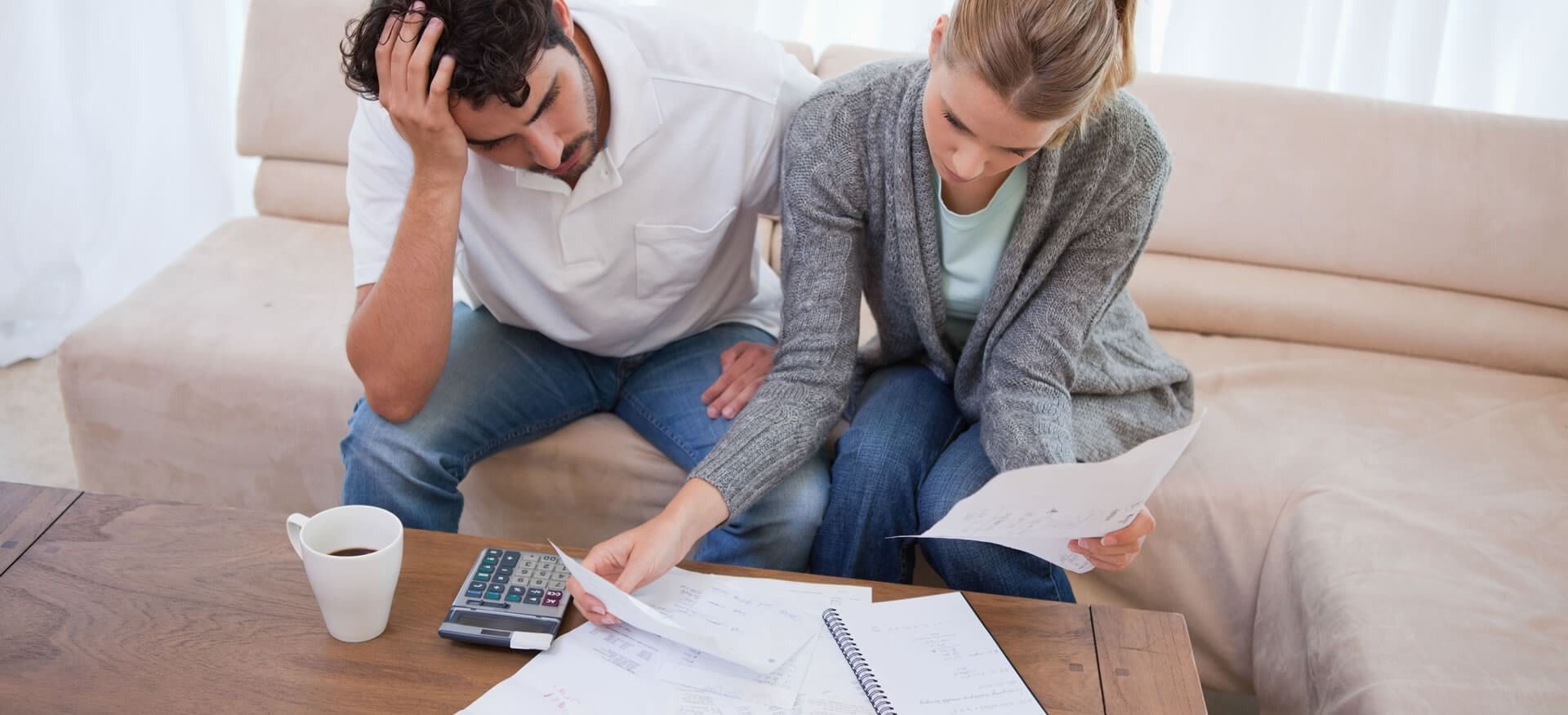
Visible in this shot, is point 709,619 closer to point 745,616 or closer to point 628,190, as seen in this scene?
point 745,616

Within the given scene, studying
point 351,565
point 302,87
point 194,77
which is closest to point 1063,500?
point 351,565

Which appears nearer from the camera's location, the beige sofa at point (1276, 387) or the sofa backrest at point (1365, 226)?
the beige sofa at point (1276, 387)

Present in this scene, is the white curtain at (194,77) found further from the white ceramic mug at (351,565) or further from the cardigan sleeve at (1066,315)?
the white ceramic mug at (351,565)

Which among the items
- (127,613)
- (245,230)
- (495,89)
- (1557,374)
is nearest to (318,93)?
(245,230)

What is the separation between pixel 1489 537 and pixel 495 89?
1.22 meters

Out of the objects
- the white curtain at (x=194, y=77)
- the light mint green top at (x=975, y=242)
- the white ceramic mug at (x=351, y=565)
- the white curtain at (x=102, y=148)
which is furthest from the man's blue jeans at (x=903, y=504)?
the white curtain at (x=102, y=148)

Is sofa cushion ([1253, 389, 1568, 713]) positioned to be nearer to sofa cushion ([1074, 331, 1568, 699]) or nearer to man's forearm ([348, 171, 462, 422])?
sofa cushion ([1074, 331, 1568, 699])

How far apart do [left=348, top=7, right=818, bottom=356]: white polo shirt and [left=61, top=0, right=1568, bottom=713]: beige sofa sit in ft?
0.65

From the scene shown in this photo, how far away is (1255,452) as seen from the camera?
1.52 m

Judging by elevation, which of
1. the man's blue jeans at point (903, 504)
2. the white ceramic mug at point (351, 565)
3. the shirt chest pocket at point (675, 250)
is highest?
the shirt chest pocket at point (675, 250)

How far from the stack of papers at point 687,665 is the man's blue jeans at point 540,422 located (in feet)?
0.94

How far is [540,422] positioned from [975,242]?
57 centimetres

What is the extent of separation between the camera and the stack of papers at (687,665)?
0.89 m

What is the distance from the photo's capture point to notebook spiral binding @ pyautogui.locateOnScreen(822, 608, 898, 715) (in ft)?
2.93
